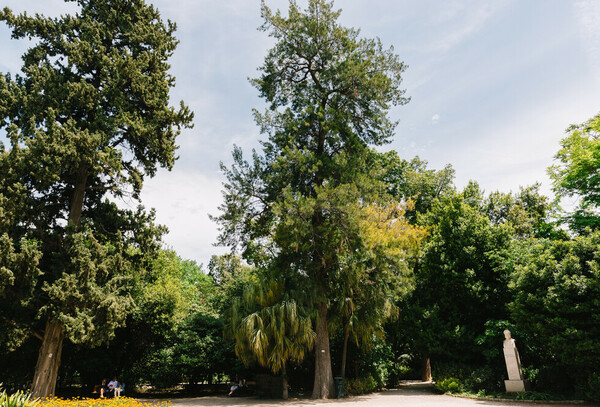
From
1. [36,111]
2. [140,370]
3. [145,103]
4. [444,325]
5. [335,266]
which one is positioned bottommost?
[140,370]

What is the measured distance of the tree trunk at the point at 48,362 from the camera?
44.8 ft

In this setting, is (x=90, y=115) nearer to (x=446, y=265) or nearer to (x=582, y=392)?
(x=446, y=265)

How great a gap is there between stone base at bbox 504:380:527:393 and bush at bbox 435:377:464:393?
2349 mm

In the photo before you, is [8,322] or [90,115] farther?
[90,115]

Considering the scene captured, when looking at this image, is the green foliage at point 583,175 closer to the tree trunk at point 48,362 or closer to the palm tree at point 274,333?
the palm tree at point 274,333

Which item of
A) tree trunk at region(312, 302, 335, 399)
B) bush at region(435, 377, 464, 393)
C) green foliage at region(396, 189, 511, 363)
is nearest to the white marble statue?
bush at region(435, 377, 464, 393)

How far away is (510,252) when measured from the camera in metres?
18.1

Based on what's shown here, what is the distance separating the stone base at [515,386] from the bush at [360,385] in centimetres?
660

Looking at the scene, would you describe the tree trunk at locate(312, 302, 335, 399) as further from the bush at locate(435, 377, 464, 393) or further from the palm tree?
the bush at locate(435, 377, 464, 393)

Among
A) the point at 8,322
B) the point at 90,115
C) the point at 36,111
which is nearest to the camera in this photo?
the point at 8,322

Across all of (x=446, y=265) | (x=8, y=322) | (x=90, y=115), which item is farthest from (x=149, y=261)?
(x=446, y=265)

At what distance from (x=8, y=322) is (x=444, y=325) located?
19712 millimetres

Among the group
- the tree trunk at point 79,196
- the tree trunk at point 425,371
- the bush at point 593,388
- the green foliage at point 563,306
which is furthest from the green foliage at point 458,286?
the tree trunk at point 79,196

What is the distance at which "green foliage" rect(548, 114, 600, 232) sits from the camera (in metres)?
18.2
